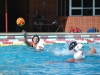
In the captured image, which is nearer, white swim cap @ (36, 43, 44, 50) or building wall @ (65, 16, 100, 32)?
white swim cap @ (36, 43, 44, 50)

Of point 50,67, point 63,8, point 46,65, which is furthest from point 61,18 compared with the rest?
point 50,67

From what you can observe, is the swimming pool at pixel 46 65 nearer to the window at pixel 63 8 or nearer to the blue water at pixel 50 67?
the blue water at pixel 50 67

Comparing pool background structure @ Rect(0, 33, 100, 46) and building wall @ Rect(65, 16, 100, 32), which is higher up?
building wall @ Rect(65, 16, 100, 32)

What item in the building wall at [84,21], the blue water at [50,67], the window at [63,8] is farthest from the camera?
the window at [63,8]

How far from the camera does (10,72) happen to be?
7.21 m

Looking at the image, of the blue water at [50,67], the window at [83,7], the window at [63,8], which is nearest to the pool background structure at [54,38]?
the blue water at [50,67]

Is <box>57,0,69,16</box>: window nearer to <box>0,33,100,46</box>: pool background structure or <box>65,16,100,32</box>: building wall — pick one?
<box>65,16,100,32</box>: building wall

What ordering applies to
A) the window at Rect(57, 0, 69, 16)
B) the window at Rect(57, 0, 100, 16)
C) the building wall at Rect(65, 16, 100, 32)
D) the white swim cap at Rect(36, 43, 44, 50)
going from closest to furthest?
1. the white swim cap at Rect(36, 43, 44, 50)
2. the building wall at Rect(65, 16, 100, 32)
3. the window at Rect(57, 0, 100, 16)
4. the window at Rect(57, 0, 69, 16)

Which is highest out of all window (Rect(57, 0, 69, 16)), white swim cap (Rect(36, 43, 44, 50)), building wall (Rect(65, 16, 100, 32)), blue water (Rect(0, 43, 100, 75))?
window (Rect(57, 0, 69, 16))

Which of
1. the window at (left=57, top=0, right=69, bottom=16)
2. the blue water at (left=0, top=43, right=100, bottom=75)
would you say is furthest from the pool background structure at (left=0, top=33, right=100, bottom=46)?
the window at (left=57, top=0, right=69, bottom=16)

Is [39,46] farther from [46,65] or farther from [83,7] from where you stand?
[83,7]

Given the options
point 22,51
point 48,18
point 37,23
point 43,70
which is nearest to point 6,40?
point 22,51

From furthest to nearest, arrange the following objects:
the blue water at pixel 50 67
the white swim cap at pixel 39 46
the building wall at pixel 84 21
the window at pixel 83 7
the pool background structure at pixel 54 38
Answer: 1. the window at pixel 83 7
2. the building wall at pixel 84 21
3. the pool background structure at pixel 54 38
4. the white swim cap at pixel 39 46
5. the blue water at pixel 50 67

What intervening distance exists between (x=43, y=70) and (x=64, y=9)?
41.3 feet
